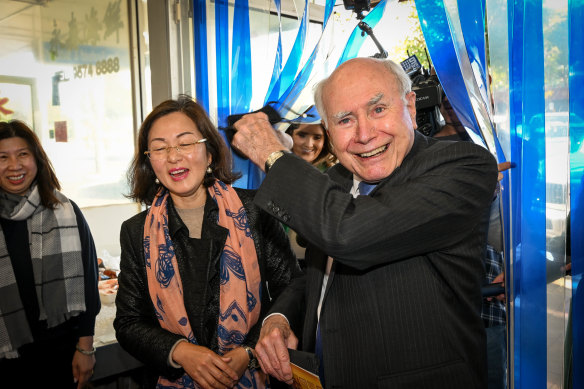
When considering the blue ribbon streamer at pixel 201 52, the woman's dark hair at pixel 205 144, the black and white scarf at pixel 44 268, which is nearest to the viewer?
the woman's dark hair at pixel 205 144

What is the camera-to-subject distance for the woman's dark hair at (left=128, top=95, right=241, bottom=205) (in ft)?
5.92

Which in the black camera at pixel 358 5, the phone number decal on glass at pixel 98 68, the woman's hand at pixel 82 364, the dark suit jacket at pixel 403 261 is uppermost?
the phone number decal on glass at pixel 98 68

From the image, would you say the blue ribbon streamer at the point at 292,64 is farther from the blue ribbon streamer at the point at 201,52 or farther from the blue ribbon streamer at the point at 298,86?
the blue ribbon streamer at the point at 201,52

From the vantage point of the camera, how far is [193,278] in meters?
1.65

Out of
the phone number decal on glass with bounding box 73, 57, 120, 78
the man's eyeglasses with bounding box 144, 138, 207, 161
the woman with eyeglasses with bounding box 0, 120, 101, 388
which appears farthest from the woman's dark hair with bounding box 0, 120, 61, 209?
the phone number decal on glass with bounding box 73, 57, 120, 78

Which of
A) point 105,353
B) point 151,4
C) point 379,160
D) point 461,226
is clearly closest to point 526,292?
point 461,226

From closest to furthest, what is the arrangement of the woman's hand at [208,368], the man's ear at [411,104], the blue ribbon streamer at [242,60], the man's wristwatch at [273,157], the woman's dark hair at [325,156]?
the man's wristwatch at [273,157] < the man's ear at [411,104] < the woman's hand at [208,368] < the woman's dark hair at [325,156] < the blue ribbon streamer at [242,60]

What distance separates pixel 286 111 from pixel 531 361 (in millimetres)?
1540

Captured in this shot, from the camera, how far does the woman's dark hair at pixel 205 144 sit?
180cm

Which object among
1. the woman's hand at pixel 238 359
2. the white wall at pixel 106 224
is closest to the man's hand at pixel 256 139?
the woman's hand at pixel 238 359

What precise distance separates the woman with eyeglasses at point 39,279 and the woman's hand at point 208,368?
3.39 ft

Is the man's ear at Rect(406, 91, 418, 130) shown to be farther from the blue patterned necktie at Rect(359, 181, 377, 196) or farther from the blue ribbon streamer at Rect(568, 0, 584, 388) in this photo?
the blue ribbon streamer at Rect(568, 0, 584, 388)

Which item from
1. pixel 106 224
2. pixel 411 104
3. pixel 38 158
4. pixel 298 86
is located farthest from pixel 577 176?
pixel 106 224

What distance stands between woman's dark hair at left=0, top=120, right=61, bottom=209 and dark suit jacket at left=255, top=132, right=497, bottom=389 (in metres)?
1.77
